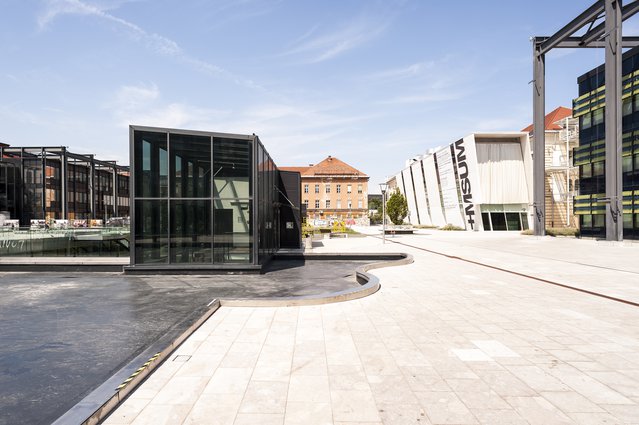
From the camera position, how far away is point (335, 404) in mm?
4039

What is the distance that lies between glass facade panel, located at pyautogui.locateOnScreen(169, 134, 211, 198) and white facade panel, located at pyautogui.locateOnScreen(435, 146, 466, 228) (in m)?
51.2

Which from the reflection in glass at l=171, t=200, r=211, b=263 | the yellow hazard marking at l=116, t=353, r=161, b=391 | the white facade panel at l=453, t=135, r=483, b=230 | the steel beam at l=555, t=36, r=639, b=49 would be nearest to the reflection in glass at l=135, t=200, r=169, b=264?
the reflection in glass at l=171, t=200, r=211, b=263

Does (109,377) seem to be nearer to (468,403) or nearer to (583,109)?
(468,403)

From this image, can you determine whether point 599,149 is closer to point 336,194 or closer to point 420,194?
point 420,194

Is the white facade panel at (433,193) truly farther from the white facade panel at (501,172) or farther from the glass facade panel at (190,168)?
the glass facade panel at (190,168)

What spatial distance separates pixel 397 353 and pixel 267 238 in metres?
11.5

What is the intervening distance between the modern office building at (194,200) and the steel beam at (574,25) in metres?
34.6

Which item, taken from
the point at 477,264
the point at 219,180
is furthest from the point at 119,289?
the point at 477,264

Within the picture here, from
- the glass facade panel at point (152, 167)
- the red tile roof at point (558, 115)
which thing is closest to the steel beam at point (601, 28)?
the red tile roof at point (558, 115)

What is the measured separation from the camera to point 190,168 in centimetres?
1327

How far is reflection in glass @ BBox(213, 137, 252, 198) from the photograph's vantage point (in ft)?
43.4

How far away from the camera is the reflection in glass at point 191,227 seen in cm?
1304

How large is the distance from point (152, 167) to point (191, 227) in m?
2.58

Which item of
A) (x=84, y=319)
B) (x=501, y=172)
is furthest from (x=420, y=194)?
(x=84, y=319)
